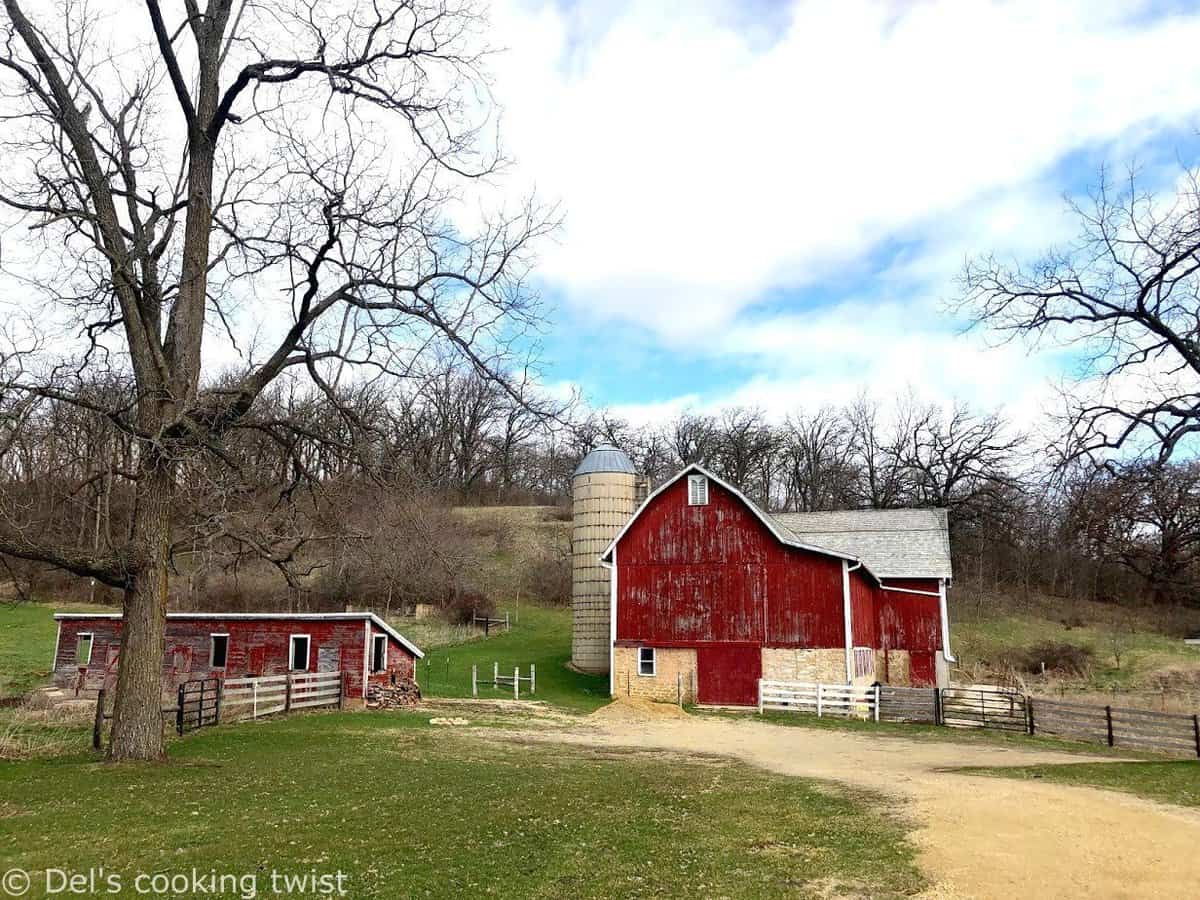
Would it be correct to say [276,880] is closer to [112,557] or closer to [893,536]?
[112,557]

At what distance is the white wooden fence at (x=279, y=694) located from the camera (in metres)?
22.1

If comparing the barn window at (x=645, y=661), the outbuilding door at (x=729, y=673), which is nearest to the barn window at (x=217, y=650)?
the barn window at (x=645, y=661)

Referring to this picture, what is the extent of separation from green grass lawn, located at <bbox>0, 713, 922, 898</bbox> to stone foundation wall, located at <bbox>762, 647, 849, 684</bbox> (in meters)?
12.2

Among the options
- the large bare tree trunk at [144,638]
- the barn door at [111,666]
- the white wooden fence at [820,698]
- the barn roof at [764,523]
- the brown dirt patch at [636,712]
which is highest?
the barn roof at [764,523]

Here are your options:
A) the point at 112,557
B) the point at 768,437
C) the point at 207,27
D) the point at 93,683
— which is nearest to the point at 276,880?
the point at 112,557

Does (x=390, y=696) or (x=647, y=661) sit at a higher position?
(x=647, y=661)

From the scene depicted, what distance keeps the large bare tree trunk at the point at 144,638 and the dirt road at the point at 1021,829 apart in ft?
34.5

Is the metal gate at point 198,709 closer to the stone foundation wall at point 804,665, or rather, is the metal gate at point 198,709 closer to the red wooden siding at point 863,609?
the stone foundation wall at point 804,665

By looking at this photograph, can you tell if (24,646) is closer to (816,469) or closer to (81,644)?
(81,644)

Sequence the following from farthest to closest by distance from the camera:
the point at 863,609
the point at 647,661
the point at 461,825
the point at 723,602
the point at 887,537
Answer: the point at 887,537
the point at 863,609
the point at 647,661
the point at 723,602
the point at 461,825

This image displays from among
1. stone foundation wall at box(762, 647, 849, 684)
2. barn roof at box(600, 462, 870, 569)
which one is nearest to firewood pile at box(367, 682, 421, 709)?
barn roof at box(600, 462, 870, 569)

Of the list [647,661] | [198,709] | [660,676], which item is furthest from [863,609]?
[198,709]

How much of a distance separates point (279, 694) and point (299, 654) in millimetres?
2846

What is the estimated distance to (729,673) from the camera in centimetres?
2786
